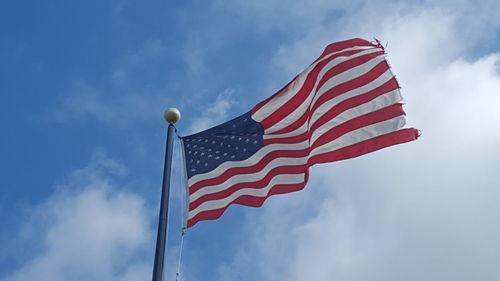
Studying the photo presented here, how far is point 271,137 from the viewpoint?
1526 cm

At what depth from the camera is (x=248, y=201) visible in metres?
14.5

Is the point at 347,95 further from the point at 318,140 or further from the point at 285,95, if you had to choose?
the point at 285,95

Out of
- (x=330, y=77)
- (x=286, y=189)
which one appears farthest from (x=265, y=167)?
(x=330, y=77)

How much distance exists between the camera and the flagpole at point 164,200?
11.3 m

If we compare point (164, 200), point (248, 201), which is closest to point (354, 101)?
point (248, 201)

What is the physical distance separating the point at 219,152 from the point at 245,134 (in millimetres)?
798

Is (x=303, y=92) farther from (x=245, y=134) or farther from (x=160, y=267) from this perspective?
(x=160, y=267)

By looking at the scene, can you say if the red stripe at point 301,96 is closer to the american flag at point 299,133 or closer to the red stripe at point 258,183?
the american flag at point 299,133

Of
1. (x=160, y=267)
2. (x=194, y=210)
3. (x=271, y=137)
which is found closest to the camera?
(x=160, y=267)

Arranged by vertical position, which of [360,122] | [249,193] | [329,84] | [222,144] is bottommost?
[249,193]

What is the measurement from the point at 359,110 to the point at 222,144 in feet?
11.0

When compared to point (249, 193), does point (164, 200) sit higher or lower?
lower

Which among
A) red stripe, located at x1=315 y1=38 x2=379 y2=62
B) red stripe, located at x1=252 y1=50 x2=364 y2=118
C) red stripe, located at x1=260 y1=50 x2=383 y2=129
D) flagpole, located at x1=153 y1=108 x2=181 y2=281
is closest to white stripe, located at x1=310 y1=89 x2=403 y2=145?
red stripe, located at x1=260 y1=50 x2=383 y2=129

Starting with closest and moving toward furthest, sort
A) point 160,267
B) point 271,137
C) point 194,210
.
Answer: point 160,267
point 194,210
point 271,137
